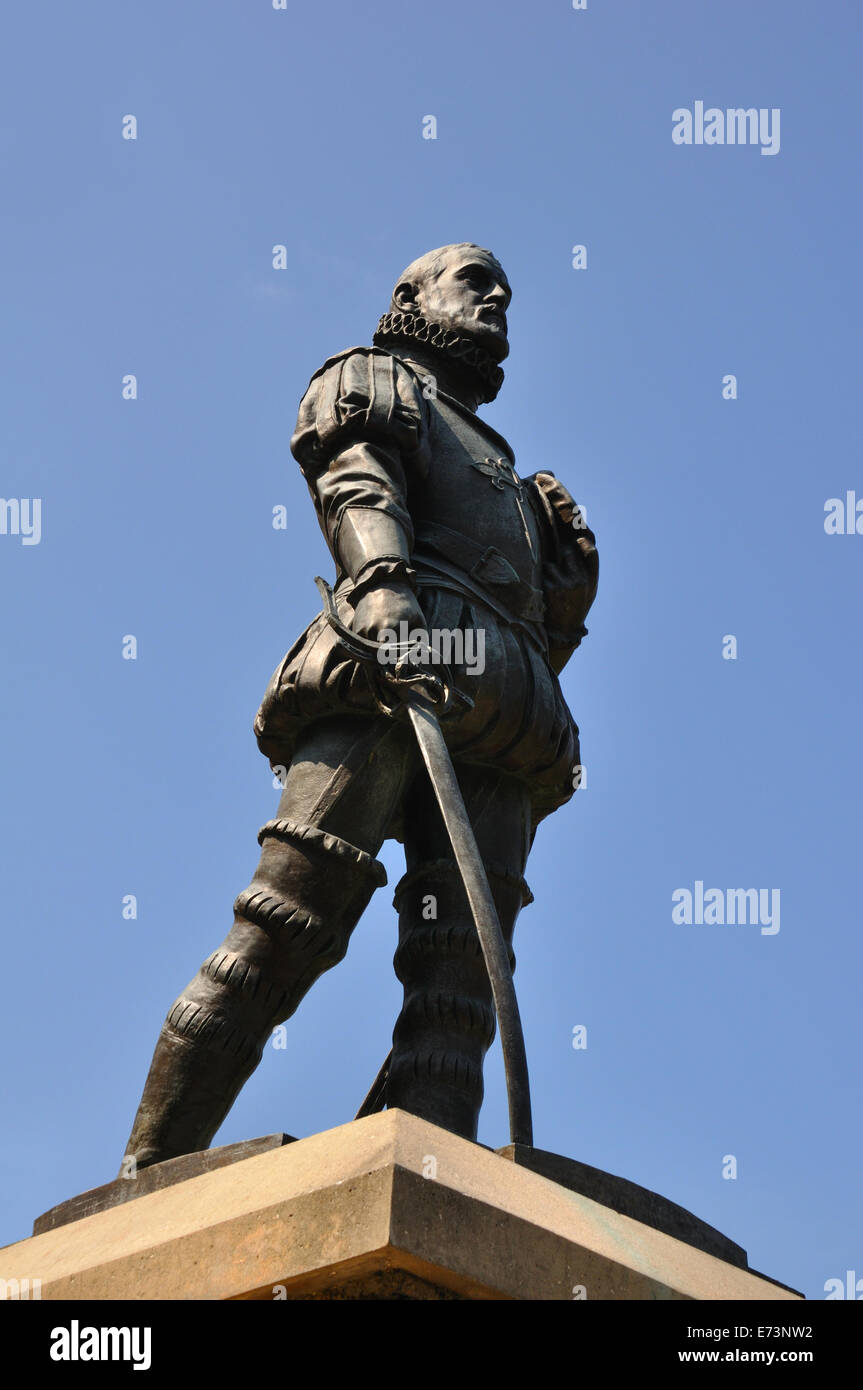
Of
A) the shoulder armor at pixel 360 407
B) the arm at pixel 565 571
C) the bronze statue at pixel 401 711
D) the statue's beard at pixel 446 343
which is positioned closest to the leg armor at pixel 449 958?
the bronze statue at pixel 401 711

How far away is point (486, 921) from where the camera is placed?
584 cm

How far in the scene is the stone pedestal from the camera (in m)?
4.61

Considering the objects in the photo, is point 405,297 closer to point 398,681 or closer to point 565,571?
point 565,571

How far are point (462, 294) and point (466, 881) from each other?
3465 millimetres

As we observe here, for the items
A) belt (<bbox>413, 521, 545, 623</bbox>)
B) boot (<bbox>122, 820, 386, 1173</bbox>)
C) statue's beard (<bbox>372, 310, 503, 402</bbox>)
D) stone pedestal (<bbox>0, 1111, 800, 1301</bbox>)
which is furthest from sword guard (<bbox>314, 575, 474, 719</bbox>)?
statue's beard (<bbox>372, 310, 503, 402</bbox>)

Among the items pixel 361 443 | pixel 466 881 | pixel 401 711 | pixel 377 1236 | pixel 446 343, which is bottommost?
pixel 377 1236

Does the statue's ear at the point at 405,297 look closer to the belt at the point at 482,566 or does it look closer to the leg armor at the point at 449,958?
the belt at the point at 482,566

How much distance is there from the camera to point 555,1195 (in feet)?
17.4

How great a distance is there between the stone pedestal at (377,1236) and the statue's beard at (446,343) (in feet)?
13.2

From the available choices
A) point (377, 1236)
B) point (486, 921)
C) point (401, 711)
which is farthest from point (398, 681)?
point (377, 1236)

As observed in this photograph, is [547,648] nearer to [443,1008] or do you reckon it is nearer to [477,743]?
[477,743]

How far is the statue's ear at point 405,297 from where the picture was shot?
8.36 m
